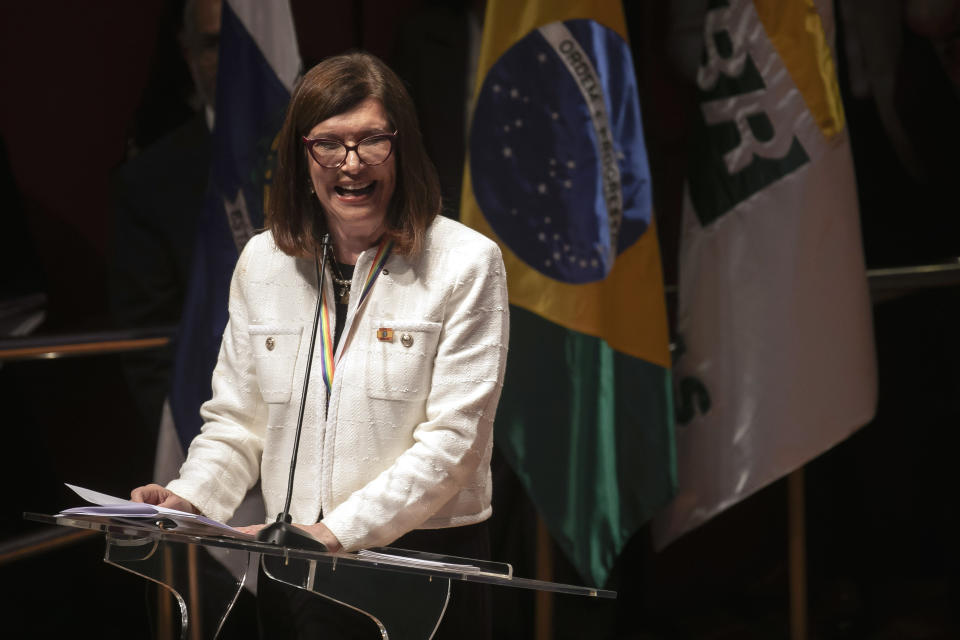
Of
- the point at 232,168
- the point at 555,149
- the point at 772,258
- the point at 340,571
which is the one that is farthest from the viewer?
the point at 772,258

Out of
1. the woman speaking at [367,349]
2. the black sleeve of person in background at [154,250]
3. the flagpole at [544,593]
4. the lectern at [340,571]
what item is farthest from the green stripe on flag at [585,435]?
the lectern at [340,571]

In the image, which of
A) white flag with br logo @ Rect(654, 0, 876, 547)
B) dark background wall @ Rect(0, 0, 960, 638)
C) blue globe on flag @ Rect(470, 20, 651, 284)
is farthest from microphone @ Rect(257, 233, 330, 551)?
white flag with br logo @ Rect(654, 0, 876, 547)

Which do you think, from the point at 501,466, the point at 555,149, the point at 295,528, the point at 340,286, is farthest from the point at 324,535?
the point at 501,466

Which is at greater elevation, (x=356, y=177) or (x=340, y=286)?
(x=356, y=177)

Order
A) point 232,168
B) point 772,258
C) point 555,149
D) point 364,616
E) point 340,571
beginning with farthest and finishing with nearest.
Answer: point 772,258 < point 555,149 < point 232,168 < point 364,616 < point 340,571

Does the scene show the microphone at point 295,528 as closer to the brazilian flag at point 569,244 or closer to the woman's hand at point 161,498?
the woman's hand at point 161,498

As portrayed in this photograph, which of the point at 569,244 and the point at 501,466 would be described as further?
the point at 501,466

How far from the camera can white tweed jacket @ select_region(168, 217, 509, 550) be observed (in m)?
1.44

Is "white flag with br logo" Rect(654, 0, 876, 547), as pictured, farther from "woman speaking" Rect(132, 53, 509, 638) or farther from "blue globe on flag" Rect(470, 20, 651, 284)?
"woman speaking" Rect(132, 53, 509, 638)

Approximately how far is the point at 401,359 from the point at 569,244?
105cm

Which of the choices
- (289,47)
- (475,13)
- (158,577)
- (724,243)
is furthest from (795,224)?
(158,577)

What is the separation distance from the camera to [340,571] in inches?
49.2

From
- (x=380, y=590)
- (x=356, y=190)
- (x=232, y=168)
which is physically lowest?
(x=380, y=590)

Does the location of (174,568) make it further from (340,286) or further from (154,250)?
(154,250)
